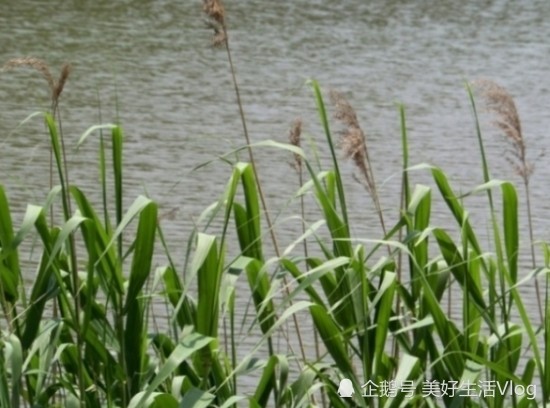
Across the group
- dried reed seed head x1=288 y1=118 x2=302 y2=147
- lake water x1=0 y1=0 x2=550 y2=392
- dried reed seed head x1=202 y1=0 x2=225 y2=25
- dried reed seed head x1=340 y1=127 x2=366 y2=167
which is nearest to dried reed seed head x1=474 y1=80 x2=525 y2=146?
dried reed seed head x1=340 y1=127 x2=366 y2=167

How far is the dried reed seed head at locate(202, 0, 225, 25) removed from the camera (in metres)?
2.24

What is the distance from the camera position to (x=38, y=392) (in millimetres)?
2127

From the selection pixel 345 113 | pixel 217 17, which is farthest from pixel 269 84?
pixel 345 113

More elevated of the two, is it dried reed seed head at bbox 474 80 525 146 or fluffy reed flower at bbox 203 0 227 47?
fluffy reed flower at bbox 203 0 227 47

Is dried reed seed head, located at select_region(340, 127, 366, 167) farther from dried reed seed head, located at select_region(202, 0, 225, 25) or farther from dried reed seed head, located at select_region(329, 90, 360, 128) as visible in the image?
dried reed seed head, located at select_region(202, 0, 225, 25)

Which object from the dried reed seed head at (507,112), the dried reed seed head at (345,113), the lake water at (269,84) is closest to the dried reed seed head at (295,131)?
the dried reed seed head at (345,113)

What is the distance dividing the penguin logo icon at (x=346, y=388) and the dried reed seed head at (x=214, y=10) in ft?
1.96

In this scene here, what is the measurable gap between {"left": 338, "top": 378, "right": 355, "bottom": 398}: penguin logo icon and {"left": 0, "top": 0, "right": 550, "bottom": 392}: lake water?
1798 mm

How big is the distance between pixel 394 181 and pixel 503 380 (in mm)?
3704

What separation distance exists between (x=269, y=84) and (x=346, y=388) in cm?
600

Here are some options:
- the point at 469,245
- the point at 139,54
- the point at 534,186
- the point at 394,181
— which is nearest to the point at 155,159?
the point at 394,181

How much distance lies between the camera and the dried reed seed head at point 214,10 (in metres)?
2.24

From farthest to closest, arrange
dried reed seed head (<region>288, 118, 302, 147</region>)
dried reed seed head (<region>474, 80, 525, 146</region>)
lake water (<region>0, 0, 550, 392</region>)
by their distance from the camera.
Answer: lake water (<region>0, 0, 550, 392</region>), dried reed seed head (<region>288, 118, 302, 147</region>), dried reed seed head (<region>474, 80, 525, 146</region>)

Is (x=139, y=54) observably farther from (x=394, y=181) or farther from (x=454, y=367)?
(x=454, y=367)
